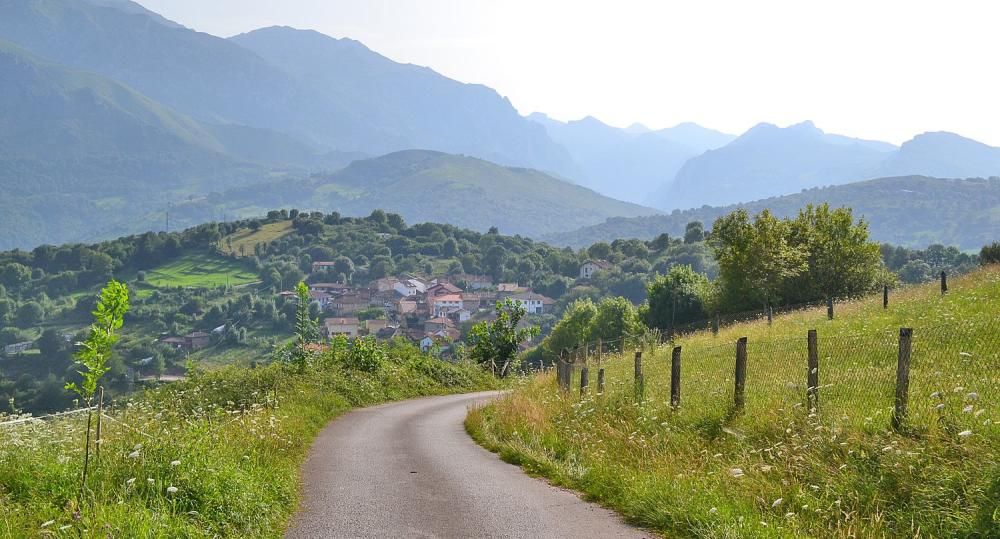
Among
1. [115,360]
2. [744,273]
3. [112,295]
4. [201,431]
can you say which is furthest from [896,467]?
[115,360]

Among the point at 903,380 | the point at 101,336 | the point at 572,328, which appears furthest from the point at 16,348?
the point at 903,380

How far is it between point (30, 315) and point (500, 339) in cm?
17982

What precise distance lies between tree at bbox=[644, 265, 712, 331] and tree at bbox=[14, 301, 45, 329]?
168m

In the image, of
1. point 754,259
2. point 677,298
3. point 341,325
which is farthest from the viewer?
point 341,325

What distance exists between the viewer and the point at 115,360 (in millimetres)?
122875

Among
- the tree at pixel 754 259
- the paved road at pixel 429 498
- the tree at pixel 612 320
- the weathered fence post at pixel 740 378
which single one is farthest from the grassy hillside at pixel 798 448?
the tree at pixel 612 320

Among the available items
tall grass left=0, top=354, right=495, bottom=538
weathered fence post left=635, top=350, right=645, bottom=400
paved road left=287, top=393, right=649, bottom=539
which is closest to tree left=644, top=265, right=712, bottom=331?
weathered fence post left=635, top=350, right=645, bottom=400

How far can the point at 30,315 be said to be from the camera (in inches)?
7579

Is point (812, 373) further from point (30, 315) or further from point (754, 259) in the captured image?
point (30, 315)

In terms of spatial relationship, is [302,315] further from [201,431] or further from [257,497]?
[257,497]

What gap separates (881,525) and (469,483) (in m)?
6.67

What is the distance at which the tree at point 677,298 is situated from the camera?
2906 inches

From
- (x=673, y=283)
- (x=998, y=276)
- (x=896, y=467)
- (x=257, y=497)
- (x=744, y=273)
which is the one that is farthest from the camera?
(x=673, y=283)

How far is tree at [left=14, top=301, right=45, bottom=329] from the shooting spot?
191 metres
